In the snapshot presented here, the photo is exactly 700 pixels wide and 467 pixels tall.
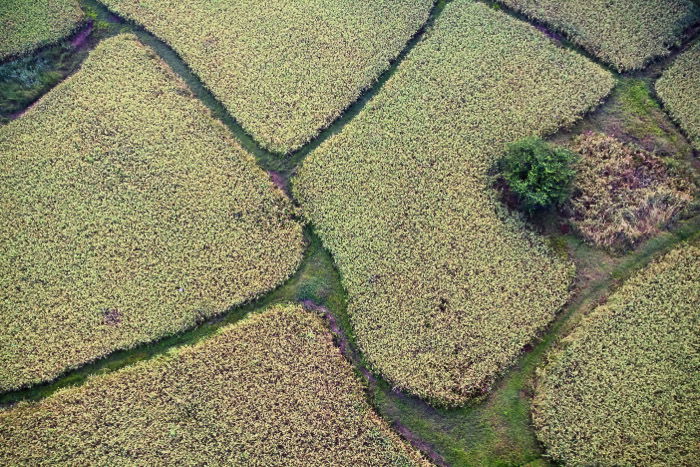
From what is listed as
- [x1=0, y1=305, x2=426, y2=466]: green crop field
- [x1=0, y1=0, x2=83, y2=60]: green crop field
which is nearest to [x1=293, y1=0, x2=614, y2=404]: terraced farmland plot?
[x1=0, y1=305, x2=426, y2=466]: green crop field

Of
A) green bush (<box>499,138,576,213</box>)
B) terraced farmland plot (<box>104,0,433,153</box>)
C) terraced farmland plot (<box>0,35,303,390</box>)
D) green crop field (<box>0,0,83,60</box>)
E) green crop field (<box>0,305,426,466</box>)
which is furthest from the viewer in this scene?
green crop field (<box>0,0,83,60</box>)

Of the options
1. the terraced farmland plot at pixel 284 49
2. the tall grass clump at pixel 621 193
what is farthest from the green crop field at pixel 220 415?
the tall grass clump at pixel 621 193

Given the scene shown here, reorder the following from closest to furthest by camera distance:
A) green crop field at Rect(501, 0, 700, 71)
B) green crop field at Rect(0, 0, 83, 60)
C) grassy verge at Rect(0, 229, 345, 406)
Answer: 1. grassy verge at Rect(0, 229, 345, 406)
2. green crop field at Rect(501, 0, 700, 71)
3. green crop field at Rect(0, 0, 83, 60)

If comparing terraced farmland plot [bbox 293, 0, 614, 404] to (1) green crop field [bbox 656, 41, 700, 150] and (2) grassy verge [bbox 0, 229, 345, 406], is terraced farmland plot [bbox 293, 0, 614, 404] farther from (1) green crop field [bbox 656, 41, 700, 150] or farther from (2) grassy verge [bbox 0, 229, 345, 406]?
(1) green crop field [bbox 656, 41, 700, 150]

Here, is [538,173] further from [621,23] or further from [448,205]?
[621,23]

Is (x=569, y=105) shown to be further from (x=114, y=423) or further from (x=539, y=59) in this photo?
(x=114, y=423)

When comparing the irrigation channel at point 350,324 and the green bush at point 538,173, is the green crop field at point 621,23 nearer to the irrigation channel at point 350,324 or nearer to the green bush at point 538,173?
the irrigation channel at point 350,324

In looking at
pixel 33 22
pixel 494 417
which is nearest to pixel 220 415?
pixel 494 417
